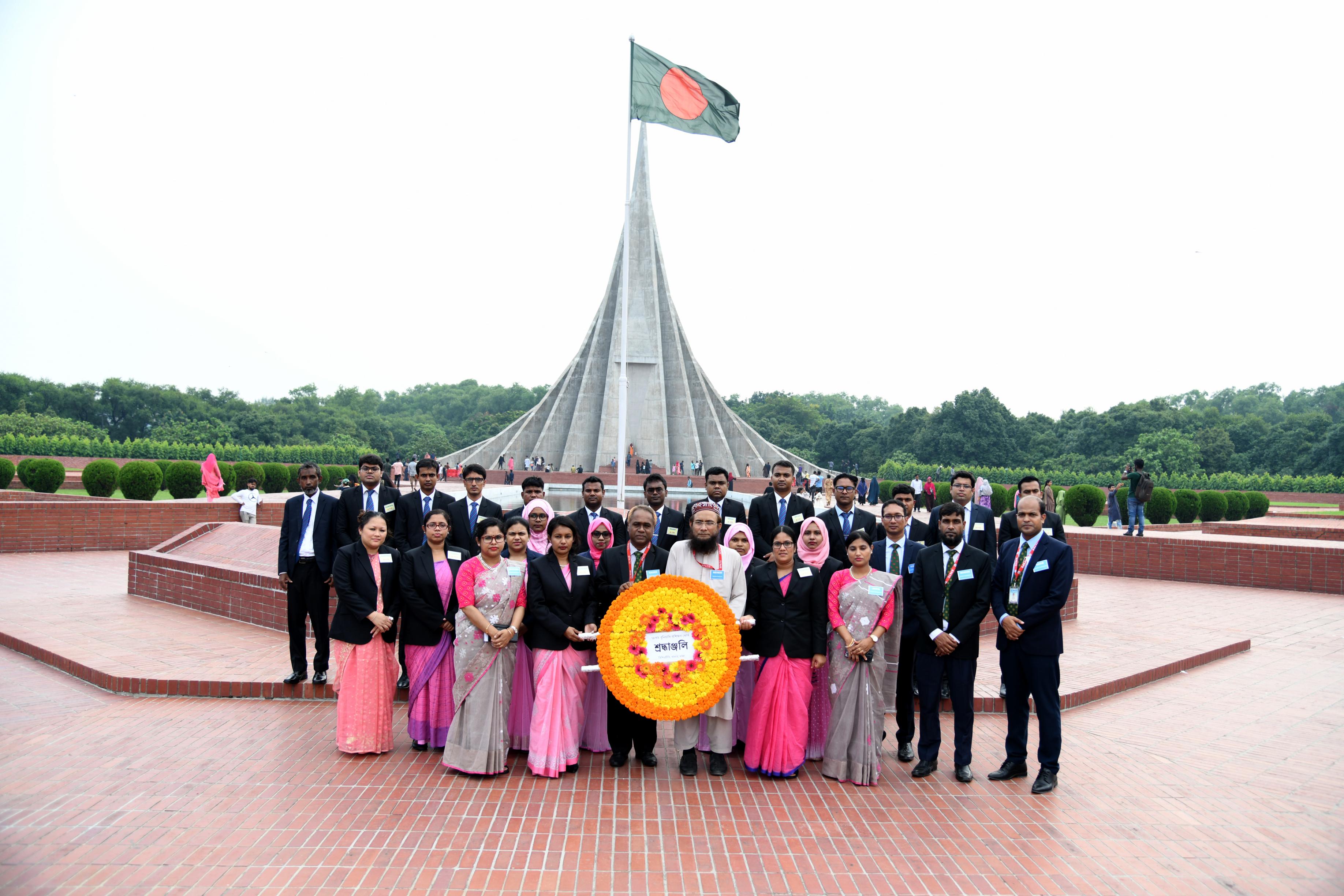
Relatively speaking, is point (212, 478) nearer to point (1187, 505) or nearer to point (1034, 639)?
point (1034, 639)

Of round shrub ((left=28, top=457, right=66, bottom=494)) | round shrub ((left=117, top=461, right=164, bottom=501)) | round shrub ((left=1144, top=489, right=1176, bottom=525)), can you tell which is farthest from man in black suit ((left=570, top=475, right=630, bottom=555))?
round shrub ((left=28, top=457, right=66, bottom=494))

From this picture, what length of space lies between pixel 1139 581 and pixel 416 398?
6283 centimetres

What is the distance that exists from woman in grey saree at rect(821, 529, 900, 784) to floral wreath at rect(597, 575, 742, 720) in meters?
0.51

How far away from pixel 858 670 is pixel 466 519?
7.49ft

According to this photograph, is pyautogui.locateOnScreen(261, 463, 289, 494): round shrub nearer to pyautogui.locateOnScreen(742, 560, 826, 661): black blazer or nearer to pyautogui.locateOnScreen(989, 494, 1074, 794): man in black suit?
pyautogui.locateOnScreen(742, 560, 826, 661): black blazer

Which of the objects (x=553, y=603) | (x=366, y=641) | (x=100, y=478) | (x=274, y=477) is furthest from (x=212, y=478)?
(x=553, y=603)

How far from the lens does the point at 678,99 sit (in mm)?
10609

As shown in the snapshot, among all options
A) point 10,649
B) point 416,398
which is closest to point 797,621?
point 10,649

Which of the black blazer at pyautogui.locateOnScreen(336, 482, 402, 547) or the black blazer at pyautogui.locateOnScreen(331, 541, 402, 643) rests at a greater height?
the black blazer at pyautogui.locateOnScreen(336, 482, 402, 547)

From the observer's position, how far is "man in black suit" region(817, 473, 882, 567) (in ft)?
14.9

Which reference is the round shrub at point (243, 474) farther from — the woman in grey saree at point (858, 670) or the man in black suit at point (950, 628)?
the man in black suit at point (950, 628)

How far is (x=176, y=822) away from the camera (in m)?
2.98

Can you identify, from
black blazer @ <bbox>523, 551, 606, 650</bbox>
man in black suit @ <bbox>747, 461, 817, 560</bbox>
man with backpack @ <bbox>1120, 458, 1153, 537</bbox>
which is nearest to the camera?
black blazer @ <bbox>523, 551, 606, 650</bbox>

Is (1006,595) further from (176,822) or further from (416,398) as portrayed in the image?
(416,398)
